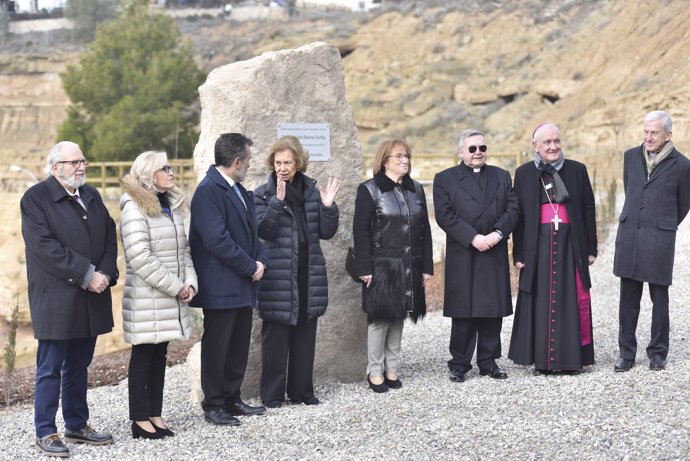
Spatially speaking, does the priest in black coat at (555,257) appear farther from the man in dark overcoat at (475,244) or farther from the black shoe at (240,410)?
the black shoe at (240,410)

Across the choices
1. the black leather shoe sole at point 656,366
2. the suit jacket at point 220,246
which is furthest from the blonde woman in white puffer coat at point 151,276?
the black leather shoe sole at point 656,366

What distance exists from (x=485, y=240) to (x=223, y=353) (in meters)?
2.15

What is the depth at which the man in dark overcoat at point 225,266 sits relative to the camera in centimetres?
520

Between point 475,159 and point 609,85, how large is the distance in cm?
2258

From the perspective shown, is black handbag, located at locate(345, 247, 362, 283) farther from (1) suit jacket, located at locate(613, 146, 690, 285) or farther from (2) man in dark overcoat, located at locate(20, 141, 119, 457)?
(1) suit jacket, located at locate(613, 146, 690, 285)

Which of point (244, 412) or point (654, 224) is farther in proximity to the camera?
point (654, 224)

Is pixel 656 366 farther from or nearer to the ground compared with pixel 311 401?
farther from the ground

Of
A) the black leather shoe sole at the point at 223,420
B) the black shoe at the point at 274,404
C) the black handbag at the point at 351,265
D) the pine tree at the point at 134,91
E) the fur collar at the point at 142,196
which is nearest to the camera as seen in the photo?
the fur collar at the point at 142,196

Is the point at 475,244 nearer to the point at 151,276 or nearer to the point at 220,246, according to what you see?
the point at 220,246

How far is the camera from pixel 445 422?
5246 millimetres

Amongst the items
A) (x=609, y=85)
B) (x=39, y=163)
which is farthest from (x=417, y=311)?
(x=39, y=163)

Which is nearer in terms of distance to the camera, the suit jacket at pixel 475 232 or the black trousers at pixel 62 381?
the black trousers at pixel 62 381

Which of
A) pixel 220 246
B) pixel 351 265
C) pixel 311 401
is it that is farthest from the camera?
pixel 351 265

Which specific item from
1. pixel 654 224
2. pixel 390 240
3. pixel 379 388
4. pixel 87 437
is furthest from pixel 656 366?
pixel 87 437
